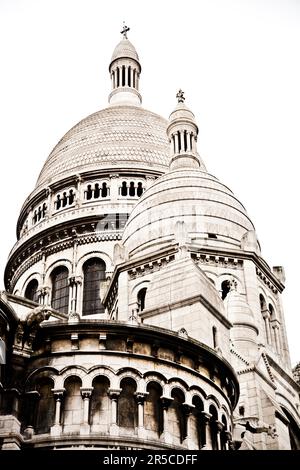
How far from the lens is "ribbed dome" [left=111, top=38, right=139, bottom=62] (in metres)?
68.0

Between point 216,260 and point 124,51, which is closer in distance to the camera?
point 216,260

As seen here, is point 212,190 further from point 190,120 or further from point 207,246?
point 190,120

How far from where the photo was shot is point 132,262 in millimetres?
35562

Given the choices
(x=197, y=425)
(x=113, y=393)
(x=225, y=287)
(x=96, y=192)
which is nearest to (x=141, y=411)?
(x=113, y=393)

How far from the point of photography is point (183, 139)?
43.6 metres

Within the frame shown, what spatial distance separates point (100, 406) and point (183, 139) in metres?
24.2

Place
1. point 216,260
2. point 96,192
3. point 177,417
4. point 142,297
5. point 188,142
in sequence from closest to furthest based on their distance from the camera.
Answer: point 177,417 < point 142,297 < point 216,260 < point 188,142 < point 96,192

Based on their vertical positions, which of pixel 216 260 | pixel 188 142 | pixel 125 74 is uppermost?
pixel 125 74

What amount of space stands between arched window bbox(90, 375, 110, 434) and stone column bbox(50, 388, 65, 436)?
2.58 ft

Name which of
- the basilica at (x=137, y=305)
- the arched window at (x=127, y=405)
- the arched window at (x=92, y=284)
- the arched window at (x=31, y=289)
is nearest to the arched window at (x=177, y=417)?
the basilica at (x=137, y=305)

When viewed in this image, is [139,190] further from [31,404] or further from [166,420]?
[31,404]

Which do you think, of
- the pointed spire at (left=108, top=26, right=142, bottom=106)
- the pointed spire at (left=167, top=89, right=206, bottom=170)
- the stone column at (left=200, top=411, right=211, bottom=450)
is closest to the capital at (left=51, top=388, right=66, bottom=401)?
the stone column at (left=200, top=411, right=211, bottom=450)

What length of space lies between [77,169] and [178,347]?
31.0 m
